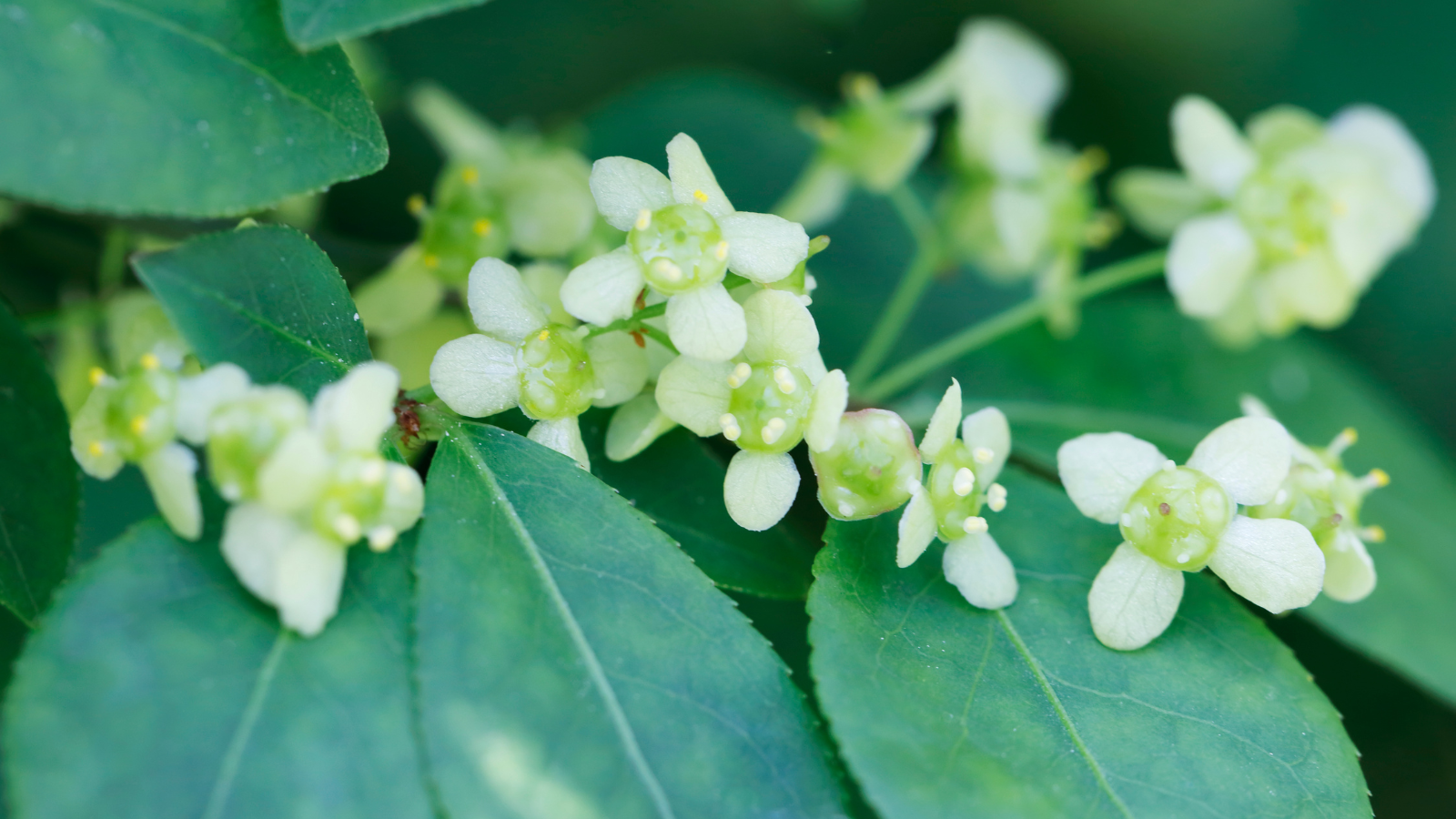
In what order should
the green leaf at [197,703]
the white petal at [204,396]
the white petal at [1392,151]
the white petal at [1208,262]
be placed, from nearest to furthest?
the green leaf at [197,703] < the white petal at [204,396] < the white petal at [1208,262] < the white petal at [1392,151]

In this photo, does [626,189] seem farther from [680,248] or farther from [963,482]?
[963,482]

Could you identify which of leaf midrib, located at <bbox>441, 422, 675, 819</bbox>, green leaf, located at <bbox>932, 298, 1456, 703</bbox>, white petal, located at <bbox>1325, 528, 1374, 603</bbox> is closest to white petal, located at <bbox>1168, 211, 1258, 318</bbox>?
green leaf, located at <bbox>932, 298, 1456, 703</bbox>

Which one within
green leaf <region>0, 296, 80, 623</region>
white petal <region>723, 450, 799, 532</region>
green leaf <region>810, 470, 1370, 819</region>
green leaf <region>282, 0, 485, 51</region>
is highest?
green leaf <region>282, 0, 485, 51</region>

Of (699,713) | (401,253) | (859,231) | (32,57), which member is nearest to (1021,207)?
(859,231)

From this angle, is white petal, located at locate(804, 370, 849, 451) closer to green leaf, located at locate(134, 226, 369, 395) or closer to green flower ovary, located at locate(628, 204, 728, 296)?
green flower ovary, located at locate(628, 204, 728, 296)

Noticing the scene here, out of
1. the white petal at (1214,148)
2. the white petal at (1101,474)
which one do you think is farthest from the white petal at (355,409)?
the white petal at (1214,148)

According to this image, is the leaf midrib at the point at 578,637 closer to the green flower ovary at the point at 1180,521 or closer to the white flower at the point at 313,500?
the white flower at the point at 313,500

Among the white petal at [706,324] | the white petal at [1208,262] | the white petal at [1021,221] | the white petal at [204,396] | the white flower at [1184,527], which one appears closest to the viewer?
the white petal at [204,396]
